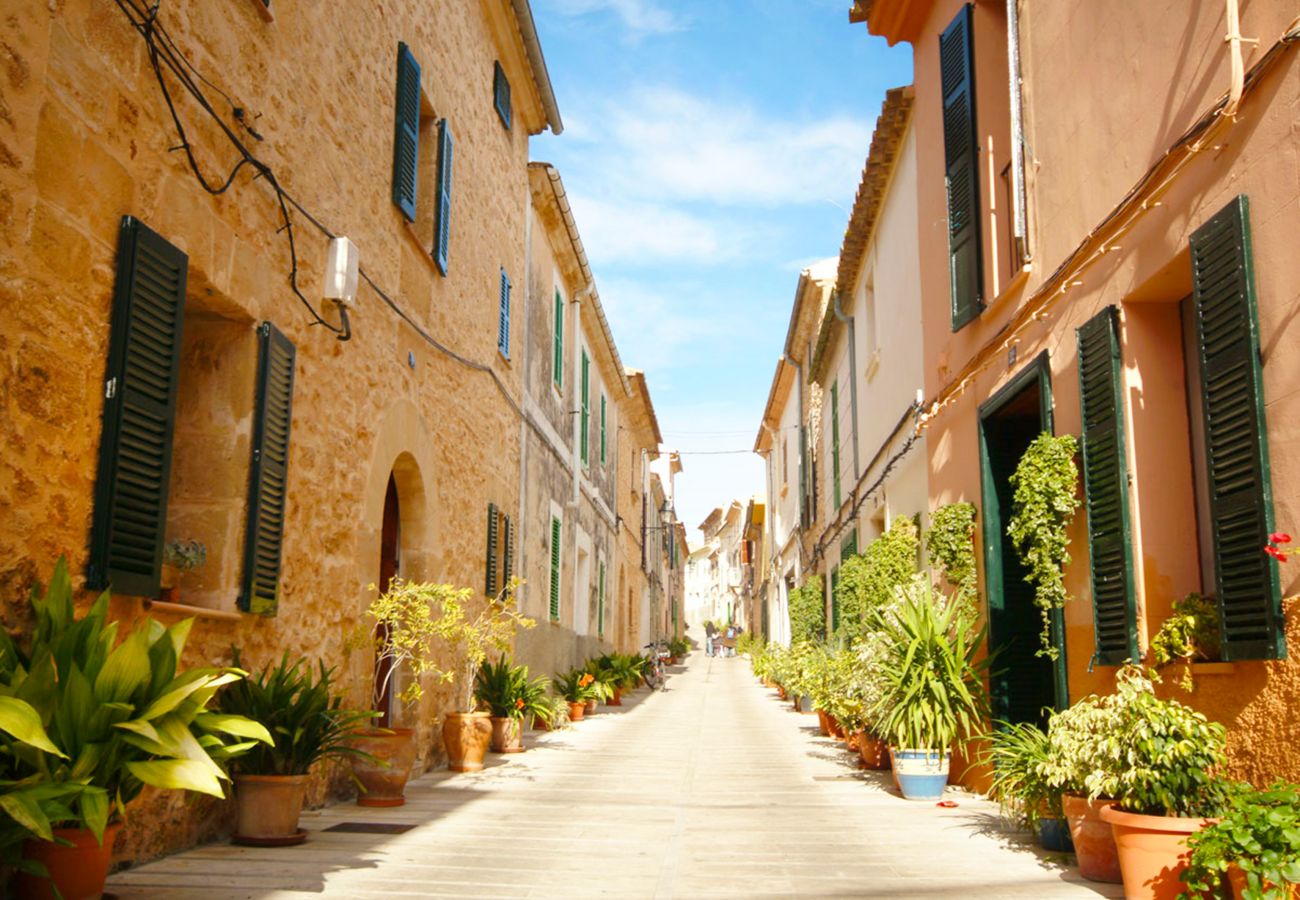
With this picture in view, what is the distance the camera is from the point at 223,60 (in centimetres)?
572

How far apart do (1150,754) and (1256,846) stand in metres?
0.86

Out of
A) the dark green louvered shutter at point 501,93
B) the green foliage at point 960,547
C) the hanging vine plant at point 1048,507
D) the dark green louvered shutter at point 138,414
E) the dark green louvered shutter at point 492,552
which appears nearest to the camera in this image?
the dark green louvered shutter at point 138,414

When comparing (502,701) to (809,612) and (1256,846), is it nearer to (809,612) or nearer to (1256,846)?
(1256,846)

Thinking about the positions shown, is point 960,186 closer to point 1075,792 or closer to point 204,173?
point 1075,792

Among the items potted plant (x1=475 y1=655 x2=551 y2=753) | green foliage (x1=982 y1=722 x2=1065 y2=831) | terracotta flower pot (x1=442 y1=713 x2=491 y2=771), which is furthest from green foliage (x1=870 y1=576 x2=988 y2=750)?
potted plant (x1=475 y1=655 x2=551 y2=753)

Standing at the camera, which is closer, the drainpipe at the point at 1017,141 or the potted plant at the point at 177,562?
the potted plant at the point at 177,562

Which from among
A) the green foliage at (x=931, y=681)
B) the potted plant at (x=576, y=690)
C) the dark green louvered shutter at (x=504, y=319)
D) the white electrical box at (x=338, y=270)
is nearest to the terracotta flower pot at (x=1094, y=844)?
the green foliage at (x=931, y=681)

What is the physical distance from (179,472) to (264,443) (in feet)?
1.44

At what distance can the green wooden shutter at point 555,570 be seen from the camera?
15737 millimetres

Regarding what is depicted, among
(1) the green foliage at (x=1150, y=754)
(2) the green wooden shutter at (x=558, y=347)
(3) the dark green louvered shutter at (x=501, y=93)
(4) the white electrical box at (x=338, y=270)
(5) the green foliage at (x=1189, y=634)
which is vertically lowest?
(1) the green foliage at (x=1150, y=754)

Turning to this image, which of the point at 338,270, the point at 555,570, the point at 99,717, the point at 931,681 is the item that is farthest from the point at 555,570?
the point at 99,717

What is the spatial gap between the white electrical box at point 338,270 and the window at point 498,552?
473 centimetres

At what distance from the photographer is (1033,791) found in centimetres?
584

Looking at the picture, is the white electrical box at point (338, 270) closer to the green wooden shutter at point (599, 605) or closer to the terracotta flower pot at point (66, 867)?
the terracotta flower pot at point (66, 867)
